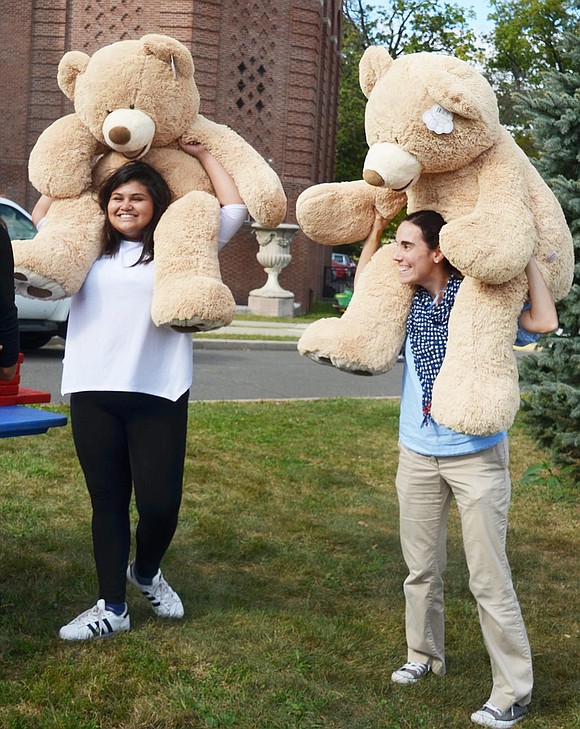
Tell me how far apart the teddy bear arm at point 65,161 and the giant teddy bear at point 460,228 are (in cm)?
106

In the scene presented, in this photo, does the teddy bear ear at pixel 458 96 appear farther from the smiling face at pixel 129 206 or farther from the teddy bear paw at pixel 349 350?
the smiling face at pixel 129 206

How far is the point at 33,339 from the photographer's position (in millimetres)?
13250

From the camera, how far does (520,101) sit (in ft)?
22.9

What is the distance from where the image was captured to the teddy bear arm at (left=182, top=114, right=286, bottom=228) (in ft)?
13.1

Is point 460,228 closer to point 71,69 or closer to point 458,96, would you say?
point 458,96

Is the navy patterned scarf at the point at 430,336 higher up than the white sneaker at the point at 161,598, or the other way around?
the navy patterned scarf at the point at 430,336

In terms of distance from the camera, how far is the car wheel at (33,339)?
1311cm

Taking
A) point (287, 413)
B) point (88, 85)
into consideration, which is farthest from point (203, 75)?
point (88, 85)

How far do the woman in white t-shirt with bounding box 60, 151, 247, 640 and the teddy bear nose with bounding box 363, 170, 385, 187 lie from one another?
69 cm

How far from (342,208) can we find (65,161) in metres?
1.05

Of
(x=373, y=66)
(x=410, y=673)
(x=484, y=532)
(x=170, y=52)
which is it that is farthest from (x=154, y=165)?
(x=410, y=673)

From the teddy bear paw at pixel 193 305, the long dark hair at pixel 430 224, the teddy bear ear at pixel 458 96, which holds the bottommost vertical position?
the teddy bear paw at pixel 193 305

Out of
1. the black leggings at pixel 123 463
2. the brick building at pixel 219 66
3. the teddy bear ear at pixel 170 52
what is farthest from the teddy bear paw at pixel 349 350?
the brick building at pixel 219 66

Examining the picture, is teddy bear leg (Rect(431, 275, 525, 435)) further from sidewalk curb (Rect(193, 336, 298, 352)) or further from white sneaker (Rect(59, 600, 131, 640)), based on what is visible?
sidewalk curb (Rect(193, 336, 298, 352))
